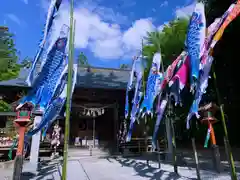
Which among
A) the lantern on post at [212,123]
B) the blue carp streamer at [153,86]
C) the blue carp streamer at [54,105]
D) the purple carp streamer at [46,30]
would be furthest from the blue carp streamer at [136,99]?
the purple carp streamer at [46,30]

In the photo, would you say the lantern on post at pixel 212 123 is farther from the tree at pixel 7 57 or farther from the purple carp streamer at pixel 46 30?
the tree at pixel 7 57

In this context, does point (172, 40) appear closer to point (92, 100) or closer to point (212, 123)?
point (92, 100)

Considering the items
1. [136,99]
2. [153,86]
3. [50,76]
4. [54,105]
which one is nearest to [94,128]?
[136,99]

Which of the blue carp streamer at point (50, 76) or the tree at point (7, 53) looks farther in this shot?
the tree at point (7, 53)

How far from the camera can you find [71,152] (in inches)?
439

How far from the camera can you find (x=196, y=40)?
4.16m

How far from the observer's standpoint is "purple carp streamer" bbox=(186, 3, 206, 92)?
155 inches

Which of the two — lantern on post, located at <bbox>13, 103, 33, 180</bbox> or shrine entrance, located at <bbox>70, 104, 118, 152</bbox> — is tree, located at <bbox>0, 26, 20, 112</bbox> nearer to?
shrine entrance, located at <bbox>70, 104, 118, 152</bbox>

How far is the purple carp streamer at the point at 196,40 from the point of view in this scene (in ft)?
13.0

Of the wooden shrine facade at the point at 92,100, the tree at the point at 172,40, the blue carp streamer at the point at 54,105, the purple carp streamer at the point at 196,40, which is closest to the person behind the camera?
the purple carp streamer at the point at 196,40

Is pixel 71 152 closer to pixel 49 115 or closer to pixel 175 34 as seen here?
pixel 49 115

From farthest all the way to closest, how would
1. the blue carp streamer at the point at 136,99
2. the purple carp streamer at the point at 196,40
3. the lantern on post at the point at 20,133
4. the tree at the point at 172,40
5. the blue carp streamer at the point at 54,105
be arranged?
the tree at the point at 172,40 → the blue carp streamer at the point at 136,99 → the lantern on post at the point at 20,133 → the blue carp streamer at the point at 54,105 → the purple carp streamer at the point at 196,40

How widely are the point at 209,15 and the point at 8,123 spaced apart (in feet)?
39.6

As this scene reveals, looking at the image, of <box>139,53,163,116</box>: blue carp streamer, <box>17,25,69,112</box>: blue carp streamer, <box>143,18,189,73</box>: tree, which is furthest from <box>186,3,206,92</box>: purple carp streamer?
<box>143,18,189,73</box>: tree
